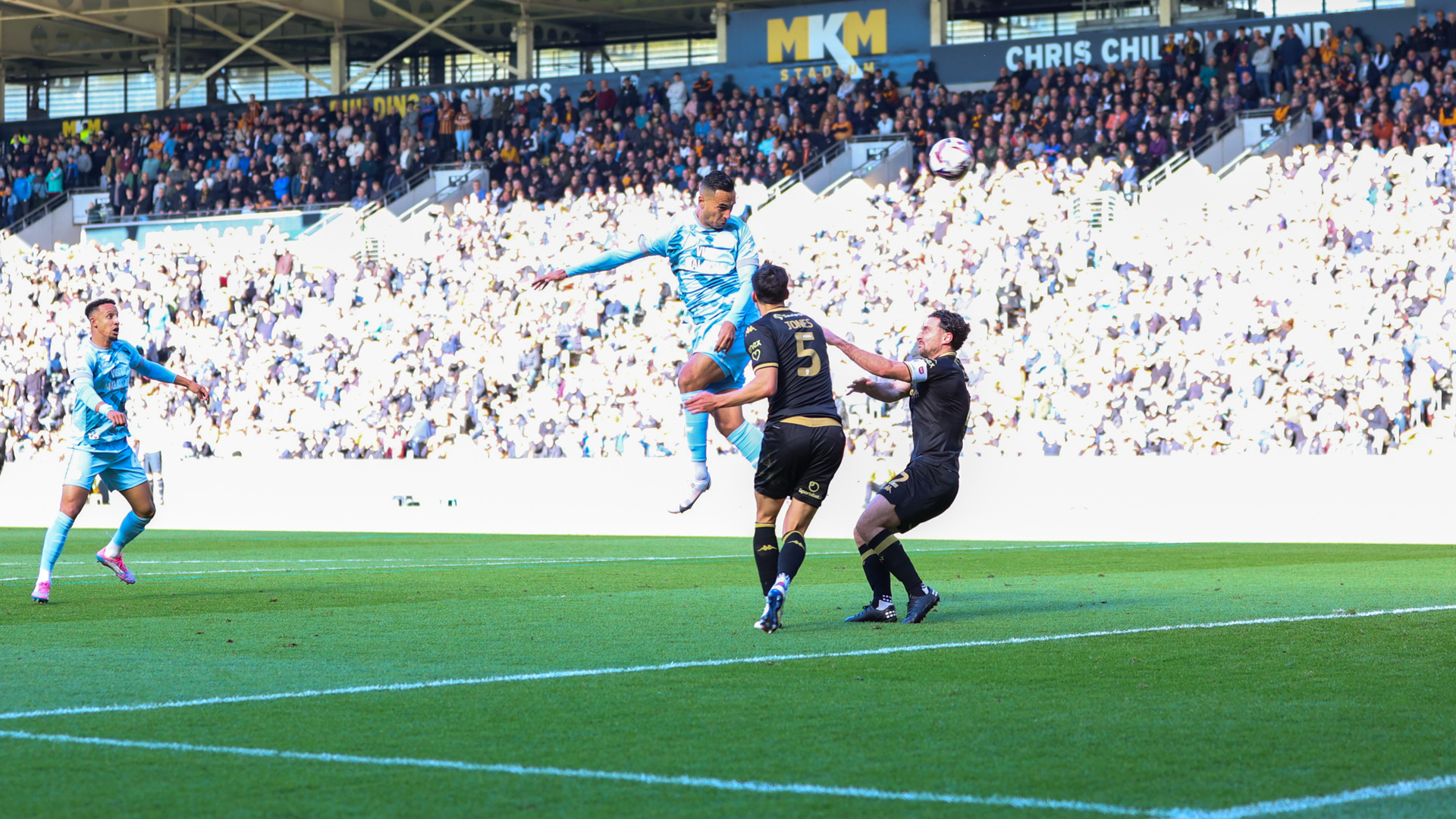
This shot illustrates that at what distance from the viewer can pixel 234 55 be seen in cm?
4278

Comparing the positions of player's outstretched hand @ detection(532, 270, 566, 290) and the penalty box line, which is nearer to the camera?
the penalty box line

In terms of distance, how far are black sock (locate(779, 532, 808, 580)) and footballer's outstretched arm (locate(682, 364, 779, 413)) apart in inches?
28.4

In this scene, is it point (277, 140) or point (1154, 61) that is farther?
point (277, 140)

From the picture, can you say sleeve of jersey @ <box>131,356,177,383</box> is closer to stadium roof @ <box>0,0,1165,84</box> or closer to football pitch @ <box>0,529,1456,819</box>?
football pitch @ <box>0,529,1456,819</box>

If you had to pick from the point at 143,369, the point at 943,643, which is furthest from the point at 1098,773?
the point at 143,369

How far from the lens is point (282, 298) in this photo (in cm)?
3341

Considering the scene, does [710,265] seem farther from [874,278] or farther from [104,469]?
[874,278]

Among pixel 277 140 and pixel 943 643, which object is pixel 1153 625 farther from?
pixel 277 140

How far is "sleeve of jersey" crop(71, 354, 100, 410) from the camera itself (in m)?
10.5

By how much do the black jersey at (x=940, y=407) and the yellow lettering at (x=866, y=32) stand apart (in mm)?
28169

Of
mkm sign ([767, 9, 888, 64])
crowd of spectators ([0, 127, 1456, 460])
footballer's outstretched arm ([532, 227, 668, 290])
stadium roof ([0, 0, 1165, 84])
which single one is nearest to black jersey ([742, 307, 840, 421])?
footballer's outstretched arm ([532, 227, 668, 290])

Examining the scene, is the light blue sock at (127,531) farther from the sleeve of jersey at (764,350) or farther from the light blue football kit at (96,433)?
the sleeve of jersey at (764,350)

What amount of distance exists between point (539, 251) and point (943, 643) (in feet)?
78.8

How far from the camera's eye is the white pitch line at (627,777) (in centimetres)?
427
